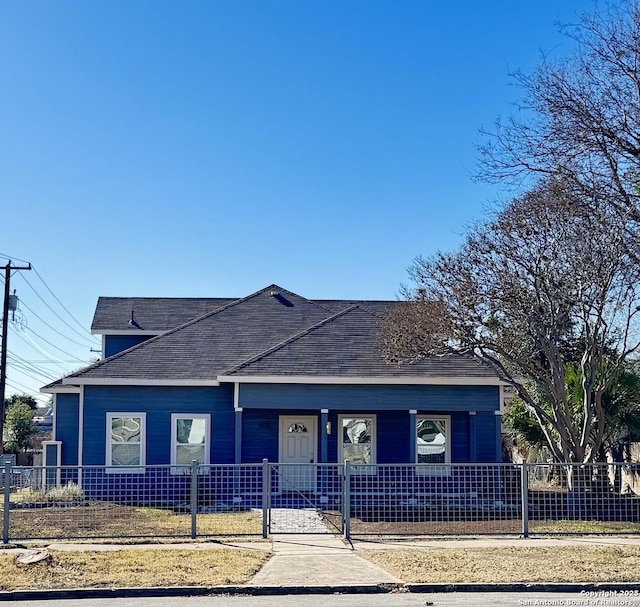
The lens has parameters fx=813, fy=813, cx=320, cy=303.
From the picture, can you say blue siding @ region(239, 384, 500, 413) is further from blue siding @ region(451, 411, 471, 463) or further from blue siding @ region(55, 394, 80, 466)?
blue siding @ region(55, 394, 80, 466)

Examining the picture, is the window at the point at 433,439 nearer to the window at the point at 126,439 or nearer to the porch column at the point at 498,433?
the porch column at the point at 498,433

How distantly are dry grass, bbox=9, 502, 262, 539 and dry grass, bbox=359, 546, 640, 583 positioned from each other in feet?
11.6

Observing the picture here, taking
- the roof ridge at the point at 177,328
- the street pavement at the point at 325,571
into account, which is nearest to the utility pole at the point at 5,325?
the roof ridge at the point at 177,328

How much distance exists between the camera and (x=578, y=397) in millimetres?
21109

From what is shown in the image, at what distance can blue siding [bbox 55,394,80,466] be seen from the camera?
2384 cm

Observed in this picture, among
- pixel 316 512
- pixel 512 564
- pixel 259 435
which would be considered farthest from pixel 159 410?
pixel 512 564

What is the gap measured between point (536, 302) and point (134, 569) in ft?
37.0

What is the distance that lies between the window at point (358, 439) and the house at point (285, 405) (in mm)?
27

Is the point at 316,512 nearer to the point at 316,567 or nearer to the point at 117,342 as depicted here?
the point at 316,567

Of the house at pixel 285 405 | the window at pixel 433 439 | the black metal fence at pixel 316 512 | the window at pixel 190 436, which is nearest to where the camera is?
the black metal fence at pixel 316 512

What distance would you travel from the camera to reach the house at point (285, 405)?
20906 millimetres

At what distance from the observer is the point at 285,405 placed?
818 inches

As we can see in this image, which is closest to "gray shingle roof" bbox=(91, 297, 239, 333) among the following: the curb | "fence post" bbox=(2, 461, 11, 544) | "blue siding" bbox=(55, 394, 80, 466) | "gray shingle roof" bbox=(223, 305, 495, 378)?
"blue siding" bbox=(55, 394, 80, 466)

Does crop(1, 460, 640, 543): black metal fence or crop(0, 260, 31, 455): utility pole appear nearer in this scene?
crop(1, 460, 640, 543): black metal fence
